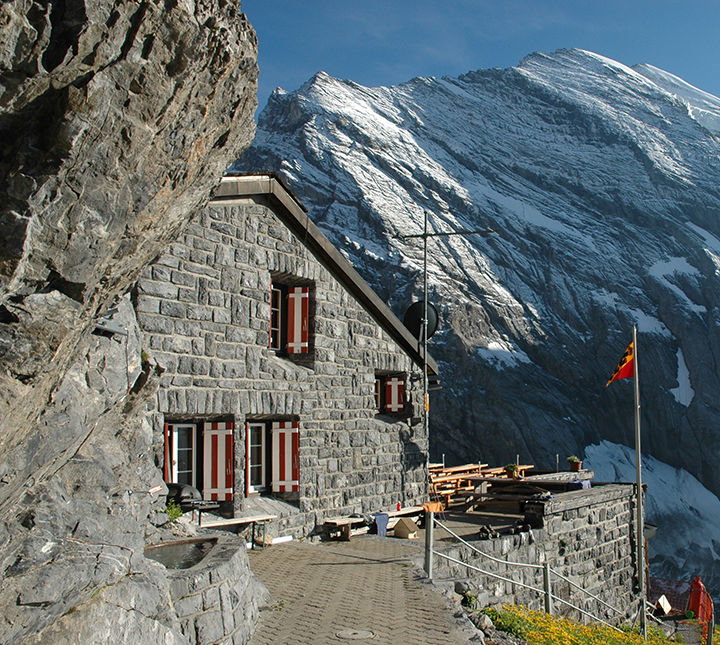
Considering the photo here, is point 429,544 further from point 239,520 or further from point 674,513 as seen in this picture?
point 674,513

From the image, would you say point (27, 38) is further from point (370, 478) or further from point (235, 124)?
point (370, 478)

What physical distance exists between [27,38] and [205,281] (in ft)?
23.4

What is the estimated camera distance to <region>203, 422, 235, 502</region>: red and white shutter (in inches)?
402

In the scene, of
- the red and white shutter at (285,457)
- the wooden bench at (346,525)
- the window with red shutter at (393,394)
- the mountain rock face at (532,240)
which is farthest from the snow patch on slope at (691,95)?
the red and white shutter at (285,457)

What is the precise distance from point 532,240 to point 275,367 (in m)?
50.3

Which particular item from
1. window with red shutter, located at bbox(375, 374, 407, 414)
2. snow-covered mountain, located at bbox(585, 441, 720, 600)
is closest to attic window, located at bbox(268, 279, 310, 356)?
window with red shutter, located at bbox(375, 374, 407, 414)

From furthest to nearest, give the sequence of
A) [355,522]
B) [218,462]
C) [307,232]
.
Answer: [355,522] < [307,232] < [218,462]

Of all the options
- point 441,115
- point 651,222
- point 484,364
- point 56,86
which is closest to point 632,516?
point 56,86

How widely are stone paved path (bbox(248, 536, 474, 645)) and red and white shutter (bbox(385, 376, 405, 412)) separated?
4002 millimetres

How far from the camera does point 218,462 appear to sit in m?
10.3

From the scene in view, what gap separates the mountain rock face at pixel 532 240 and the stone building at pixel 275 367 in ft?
103

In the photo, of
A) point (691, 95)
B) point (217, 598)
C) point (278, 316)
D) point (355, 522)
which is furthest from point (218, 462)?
point (691, 95)

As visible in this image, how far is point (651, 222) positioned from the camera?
2489 inches

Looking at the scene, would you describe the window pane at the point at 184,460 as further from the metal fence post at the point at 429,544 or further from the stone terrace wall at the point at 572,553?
the stone terrace wall at the point at 572,553
